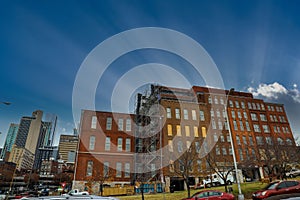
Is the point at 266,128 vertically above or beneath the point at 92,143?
above

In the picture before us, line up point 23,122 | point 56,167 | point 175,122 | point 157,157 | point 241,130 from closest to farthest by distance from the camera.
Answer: point 157,157
point 175,122
point 241,130
point 56,167
point 23,122

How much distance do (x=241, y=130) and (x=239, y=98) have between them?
939 cm

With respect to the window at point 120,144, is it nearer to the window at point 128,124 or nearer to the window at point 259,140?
the window at point 128,124

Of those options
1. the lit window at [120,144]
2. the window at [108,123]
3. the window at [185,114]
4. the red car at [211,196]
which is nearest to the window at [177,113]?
the window at [185,114]

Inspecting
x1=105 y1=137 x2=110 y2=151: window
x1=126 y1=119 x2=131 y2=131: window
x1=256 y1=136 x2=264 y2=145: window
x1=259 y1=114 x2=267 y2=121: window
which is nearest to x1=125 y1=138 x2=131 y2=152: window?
x1=126 y1=119 x2=131 y2=131: window

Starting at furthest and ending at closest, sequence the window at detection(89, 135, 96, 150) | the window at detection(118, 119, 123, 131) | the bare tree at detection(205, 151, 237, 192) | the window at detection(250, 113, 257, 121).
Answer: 1. the window at detection(250, 113, 257, 121)
2. the window at detection(118, 119, 123, 131)
3. the window at detection(89, 135, 96, 150)
4. the bare tree at detection(205, 151, 237, 192)

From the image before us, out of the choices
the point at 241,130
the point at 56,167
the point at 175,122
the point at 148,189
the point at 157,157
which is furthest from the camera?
the point at 56,167

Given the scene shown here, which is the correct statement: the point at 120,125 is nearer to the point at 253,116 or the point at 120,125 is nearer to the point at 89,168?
the point at 89,168

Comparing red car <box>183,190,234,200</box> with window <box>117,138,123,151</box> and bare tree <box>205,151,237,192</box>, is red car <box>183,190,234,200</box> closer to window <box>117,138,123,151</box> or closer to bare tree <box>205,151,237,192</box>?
bare tree <box>205,151,237,192</box>

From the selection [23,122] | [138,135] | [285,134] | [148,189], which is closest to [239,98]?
[285,134]

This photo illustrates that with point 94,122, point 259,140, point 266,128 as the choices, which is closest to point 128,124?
point 94,122

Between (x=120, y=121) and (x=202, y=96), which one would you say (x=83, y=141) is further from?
(x=202, y=96)

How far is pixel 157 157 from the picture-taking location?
3847 cm

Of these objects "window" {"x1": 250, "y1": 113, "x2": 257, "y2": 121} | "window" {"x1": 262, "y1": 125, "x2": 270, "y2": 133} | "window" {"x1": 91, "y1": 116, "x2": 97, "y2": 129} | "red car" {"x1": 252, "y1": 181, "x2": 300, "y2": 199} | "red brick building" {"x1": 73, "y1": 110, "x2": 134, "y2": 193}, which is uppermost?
"window" {"x1": 250, "y1": 113, "x2": 257, "y2": 121}
